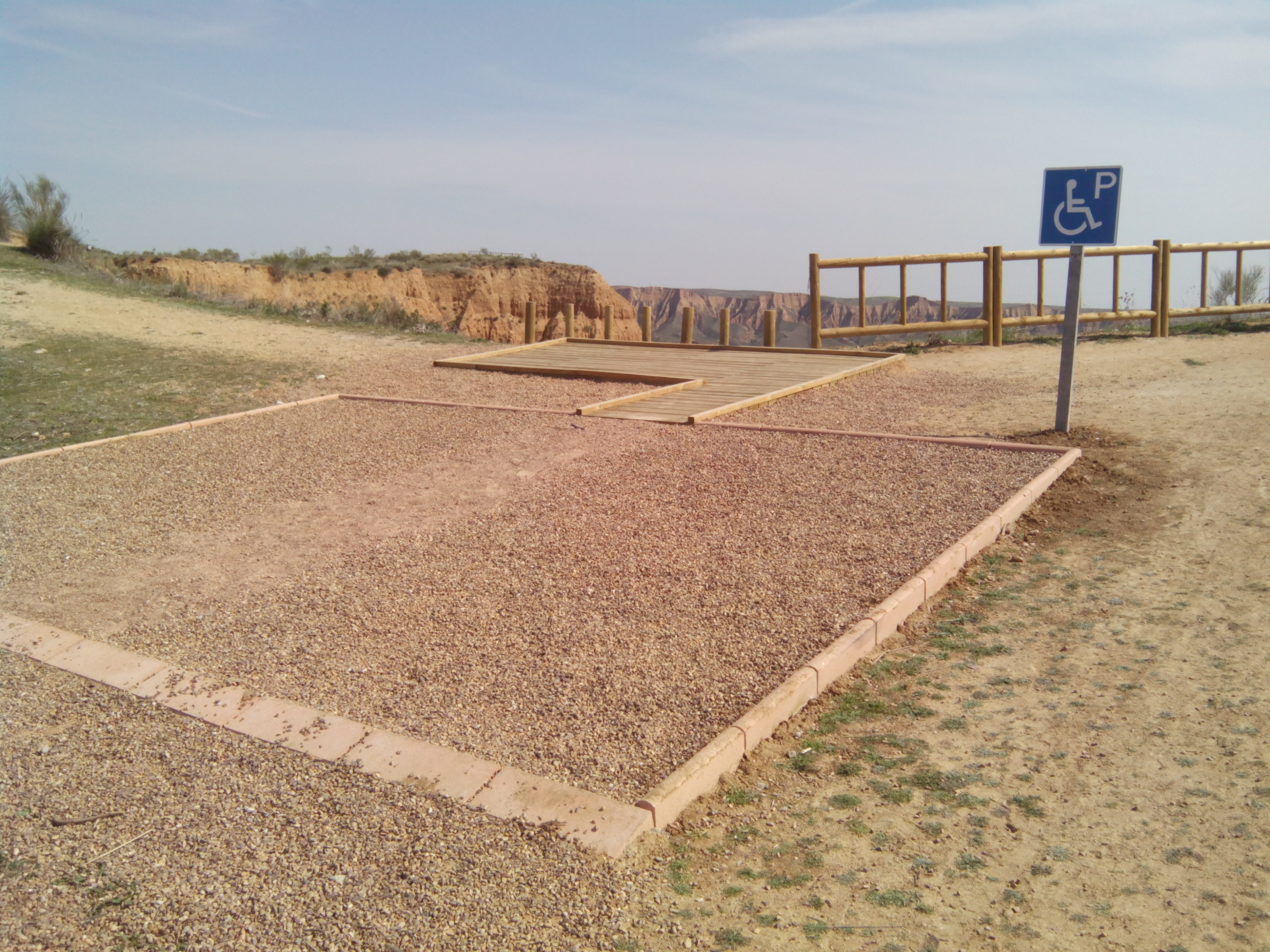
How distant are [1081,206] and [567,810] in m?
6.33

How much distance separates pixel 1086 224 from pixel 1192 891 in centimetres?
580

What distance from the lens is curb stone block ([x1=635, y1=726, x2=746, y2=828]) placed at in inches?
125

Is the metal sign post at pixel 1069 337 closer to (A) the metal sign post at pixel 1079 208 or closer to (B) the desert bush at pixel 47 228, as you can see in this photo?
(A) the metal sign post at pixel 1079 208

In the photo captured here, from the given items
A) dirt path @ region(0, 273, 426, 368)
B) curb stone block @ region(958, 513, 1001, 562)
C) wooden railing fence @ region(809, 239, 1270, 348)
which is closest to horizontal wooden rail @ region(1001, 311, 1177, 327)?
wooden railing fence @ region(809, 239, 1270, 348)

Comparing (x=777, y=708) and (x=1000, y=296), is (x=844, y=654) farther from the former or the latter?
(x=1000, y=296)

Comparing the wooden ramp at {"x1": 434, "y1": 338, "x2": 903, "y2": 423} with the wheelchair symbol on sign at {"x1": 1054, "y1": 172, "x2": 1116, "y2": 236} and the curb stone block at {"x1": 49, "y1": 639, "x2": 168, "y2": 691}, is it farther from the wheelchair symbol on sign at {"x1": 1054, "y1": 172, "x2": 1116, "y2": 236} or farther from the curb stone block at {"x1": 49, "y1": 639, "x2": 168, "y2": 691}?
the curb stone block at {"x1": 49, "y1": 639, "x2": 168, "y2": 691}

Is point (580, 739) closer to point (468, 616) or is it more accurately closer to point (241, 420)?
point (468, 616)

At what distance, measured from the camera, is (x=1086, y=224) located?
24.0ft

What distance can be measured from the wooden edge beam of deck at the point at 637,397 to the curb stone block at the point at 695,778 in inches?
240

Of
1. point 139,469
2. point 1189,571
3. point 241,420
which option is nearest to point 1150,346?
point 1189,571

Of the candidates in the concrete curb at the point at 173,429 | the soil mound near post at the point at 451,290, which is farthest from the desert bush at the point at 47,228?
the concrete curb at the point at 173,429

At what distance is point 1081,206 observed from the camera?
7328 millimetres

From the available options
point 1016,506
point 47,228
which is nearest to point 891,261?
point 1016,506

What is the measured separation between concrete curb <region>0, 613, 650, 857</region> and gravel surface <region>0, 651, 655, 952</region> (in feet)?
0.22
